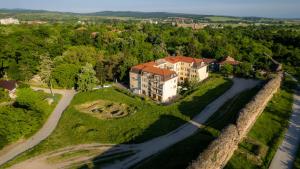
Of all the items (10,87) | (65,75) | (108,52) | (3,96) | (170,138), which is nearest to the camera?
(170,138)

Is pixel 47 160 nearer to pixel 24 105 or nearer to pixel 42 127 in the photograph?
pixel 42 127

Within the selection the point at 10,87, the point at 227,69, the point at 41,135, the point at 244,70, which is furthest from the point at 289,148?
the point at 10,87

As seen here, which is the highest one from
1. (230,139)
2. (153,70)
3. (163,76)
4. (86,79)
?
(153,70)

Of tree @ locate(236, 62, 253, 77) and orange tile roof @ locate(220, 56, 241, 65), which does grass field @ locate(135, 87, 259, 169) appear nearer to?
tree @ locate(236, 62, 253, 77)

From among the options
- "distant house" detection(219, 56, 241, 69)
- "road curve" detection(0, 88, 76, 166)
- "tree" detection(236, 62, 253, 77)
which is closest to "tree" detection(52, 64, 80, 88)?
"road curve" detection(0, 88, 76, 166)

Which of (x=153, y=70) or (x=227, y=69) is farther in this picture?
(x=227, y=69)

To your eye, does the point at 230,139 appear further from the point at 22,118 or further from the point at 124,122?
the point at 22,118
